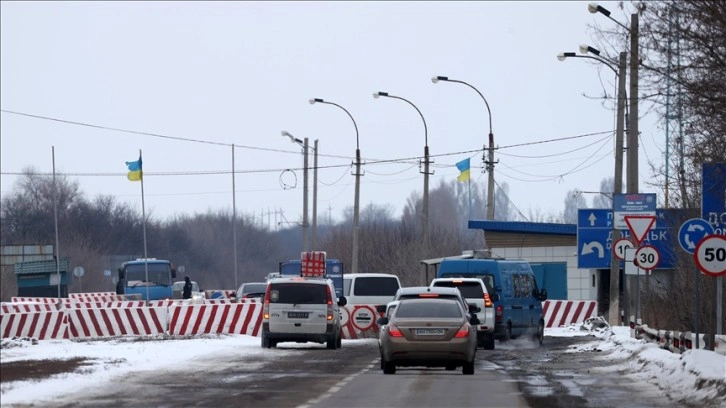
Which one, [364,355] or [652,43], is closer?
[652,43]

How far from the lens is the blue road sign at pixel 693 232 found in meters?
23.2

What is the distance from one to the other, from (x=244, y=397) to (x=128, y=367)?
6.87 meters

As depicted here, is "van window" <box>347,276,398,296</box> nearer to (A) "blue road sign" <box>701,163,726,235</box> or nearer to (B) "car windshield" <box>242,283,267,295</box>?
(B) "car windshield" <box>242,283,267,295</box>

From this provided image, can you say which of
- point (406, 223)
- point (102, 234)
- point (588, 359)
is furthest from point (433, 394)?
point (102, 234)

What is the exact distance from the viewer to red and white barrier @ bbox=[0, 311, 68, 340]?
36.0 metres

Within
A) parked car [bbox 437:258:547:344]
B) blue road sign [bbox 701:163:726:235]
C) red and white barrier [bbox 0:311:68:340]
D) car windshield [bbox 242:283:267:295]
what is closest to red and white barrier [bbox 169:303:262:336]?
red and white barrier [bbox 0:311:68:340]

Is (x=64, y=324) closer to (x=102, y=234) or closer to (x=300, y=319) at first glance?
(x=300, y=319)

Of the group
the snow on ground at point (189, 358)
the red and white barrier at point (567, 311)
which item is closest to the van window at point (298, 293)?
the snow on ground at point (189, 358)

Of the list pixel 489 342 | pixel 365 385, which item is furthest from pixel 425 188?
pixel 365 385

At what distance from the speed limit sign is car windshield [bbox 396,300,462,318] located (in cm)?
781

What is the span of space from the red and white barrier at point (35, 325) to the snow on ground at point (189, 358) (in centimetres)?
70

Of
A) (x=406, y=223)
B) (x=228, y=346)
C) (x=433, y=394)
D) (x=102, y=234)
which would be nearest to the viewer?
(x=433, y=394)

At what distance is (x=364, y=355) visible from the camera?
33.0m

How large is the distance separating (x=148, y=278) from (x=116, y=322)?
27.3 meters
